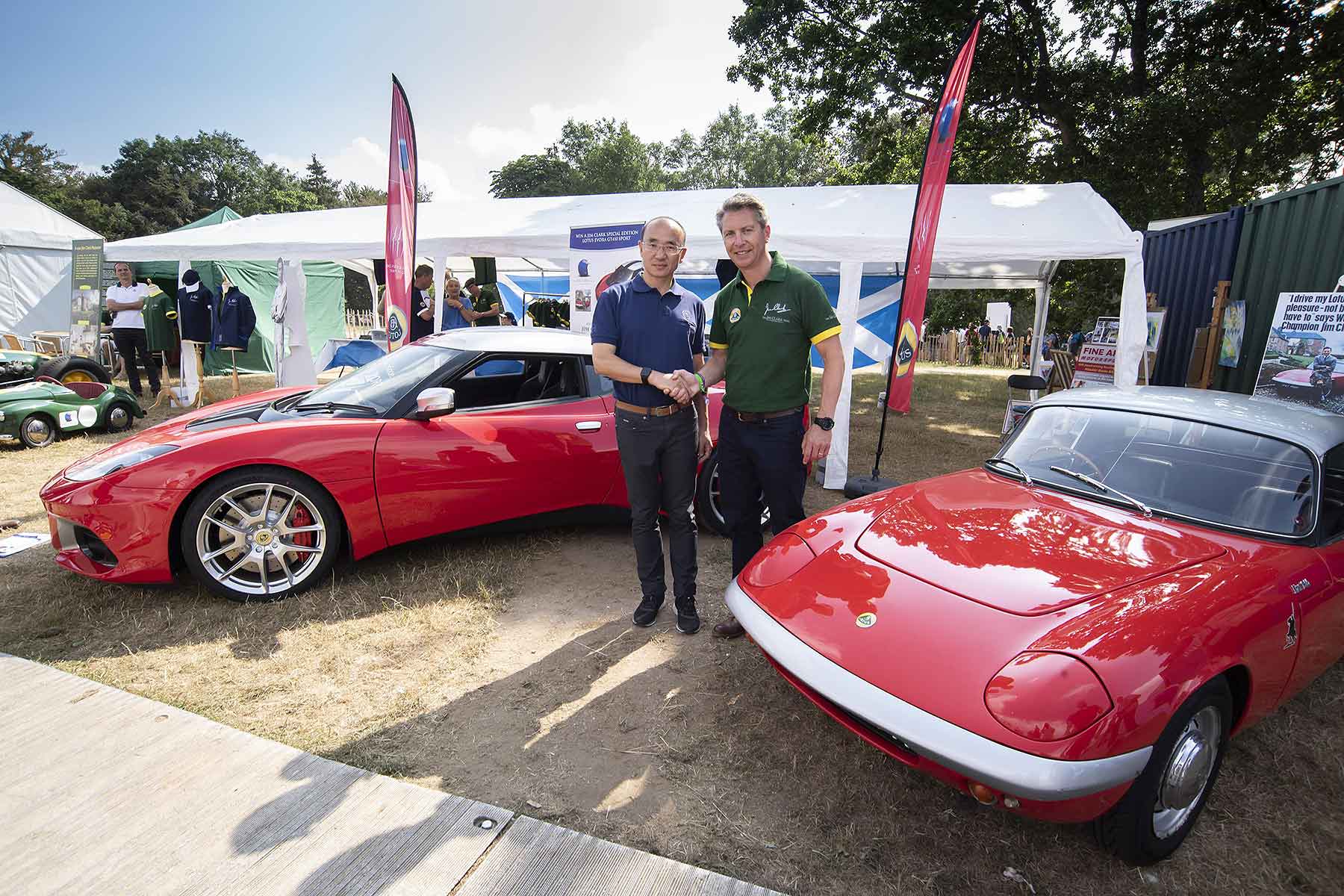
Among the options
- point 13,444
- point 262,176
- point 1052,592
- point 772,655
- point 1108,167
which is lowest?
point 13,444

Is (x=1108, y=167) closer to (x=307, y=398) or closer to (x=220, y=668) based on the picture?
(x=307, y=398)

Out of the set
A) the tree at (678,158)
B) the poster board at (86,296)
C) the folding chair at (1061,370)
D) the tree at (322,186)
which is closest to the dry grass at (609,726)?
the poster board at (86,296)

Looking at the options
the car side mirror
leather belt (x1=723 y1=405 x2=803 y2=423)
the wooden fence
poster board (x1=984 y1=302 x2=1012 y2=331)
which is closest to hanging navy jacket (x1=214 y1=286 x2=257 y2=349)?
the car side mirror

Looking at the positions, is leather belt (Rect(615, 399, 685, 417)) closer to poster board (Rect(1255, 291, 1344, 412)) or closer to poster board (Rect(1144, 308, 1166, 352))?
poster board (Rect(1255, 291, 1344, 412))

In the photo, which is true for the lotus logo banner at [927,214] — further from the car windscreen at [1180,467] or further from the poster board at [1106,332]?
the poster board at [1106,332]

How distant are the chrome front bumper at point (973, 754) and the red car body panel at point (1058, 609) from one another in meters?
0.02

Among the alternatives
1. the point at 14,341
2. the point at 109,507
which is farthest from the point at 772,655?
the point at 14,341

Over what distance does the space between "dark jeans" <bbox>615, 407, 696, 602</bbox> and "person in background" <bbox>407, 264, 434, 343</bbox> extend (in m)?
6.52

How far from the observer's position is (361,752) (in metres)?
2.27

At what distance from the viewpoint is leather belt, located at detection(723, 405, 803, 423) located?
289 centimetres

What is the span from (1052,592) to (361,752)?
221cm

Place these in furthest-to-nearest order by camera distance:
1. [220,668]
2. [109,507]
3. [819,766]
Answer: [109,507], [220,668], [819,766]

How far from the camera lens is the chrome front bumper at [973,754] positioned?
1493mm

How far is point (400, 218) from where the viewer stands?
6.55m
